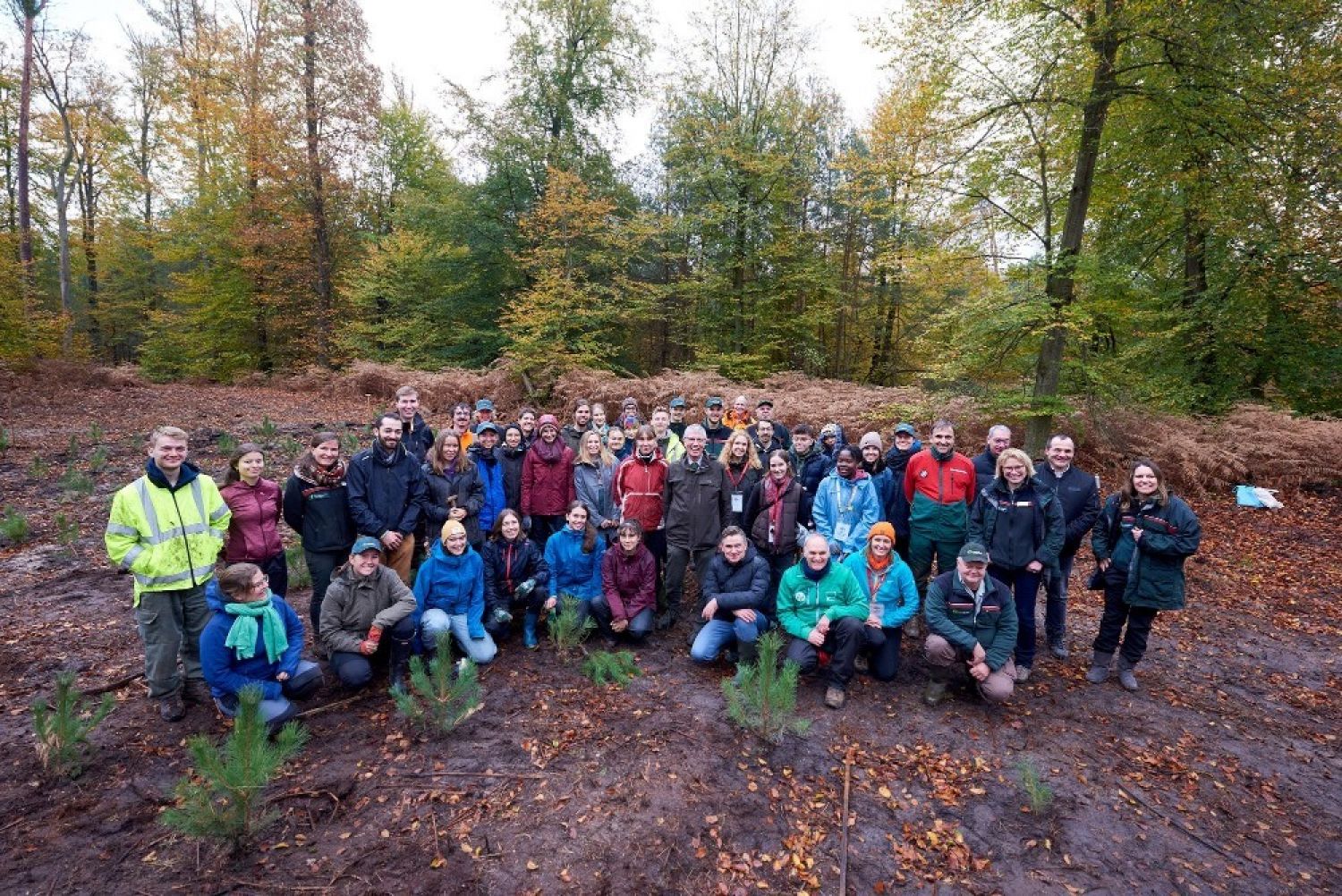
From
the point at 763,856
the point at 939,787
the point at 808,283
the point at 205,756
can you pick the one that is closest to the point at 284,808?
the point at 205,756

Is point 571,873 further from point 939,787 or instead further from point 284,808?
point 939,787

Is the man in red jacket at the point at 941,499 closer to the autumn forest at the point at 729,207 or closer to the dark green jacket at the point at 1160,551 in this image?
the dark green jacket at the point at 1160,551

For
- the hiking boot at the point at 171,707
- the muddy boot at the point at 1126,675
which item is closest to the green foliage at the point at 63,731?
the hiking boot at the point at 171,707

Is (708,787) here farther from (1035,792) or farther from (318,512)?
(318,512)

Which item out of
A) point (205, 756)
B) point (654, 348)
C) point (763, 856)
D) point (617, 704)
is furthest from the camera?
point (654, 348)

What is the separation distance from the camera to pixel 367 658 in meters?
4.26

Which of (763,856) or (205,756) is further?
(763,856)

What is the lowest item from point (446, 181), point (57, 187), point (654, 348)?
point (654, 348)

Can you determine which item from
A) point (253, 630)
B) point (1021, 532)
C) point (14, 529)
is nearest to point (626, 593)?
point (253, 630)

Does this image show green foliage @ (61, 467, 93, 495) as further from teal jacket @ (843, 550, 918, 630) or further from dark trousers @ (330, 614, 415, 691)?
teal jacket @ (843, 550, 918, 630)

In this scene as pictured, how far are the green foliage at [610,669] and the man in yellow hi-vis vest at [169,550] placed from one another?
2580 mm

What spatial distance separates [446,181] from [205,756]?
21467 mm

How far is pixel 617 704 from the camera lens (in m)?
4.17

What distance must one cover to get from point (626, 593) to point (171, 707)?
313cm
